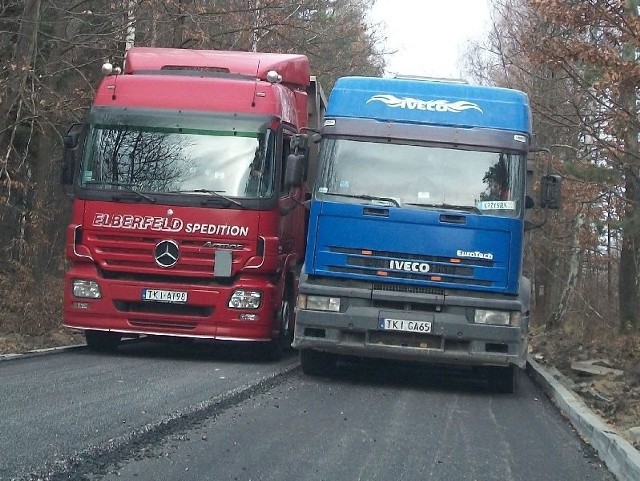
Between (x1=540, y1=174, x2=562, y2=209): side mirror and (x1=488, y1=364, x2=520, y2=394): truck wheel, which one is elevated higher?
(x1=540, y1=174, x2=562, y2=209): side mirror

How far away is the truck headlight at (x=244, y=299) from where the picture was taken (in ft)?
44.2

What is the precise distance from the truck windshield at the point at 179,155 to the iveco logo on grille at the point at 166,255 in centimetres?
69

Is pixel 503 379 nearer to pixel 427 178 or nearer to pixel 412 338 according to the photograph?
pixel 412 338

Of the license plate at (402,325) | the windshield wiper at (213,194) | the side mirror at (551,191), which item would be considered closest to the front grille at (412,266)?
the license plate at (402,325)

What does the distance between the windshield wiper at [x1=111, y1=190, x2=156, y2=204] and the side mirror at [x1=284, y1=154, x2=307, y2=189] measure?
6.20ft

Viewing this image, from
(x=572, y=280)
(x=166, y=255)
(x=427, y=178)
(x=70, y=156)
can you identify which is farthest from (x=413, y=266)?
(x=572, y=280)

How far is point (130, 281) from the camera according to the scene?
1352 cm

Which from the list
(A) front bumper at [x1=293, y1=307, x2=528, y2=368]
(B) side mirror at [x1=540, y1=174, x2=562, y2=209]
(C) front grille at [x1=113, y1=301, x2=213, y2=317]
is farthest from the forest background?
(C) front grille at [x1=113, y1=301, x2=213, y2=317]

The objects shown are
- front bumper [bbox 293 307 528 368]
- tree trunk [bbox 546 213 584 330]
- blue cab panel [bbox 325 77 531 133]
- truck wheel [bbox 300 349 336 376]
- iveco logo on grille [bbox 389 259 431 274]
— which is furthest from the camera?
tree trunk [bbox 546 213 584 330]

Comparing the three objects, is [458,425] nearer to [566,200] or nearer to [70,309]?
[70,309]

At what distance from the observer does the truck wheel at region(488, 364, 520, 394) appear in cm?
1238

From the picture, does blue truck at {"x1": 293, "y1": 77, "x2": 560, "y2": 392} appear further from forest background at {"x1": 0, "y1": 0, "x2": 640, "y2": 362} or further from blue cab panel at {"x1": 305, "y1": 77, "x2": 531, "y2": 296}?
forest background at {"x1": 0, "y1": 0, "x2": 640, "y2": 362}

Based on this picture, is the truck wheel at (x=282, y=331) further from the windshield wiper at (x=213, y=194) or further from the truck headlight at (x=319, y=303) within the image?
the truck headlight at (x=319, y=303)

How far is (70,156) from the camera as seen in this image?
44.4ft
